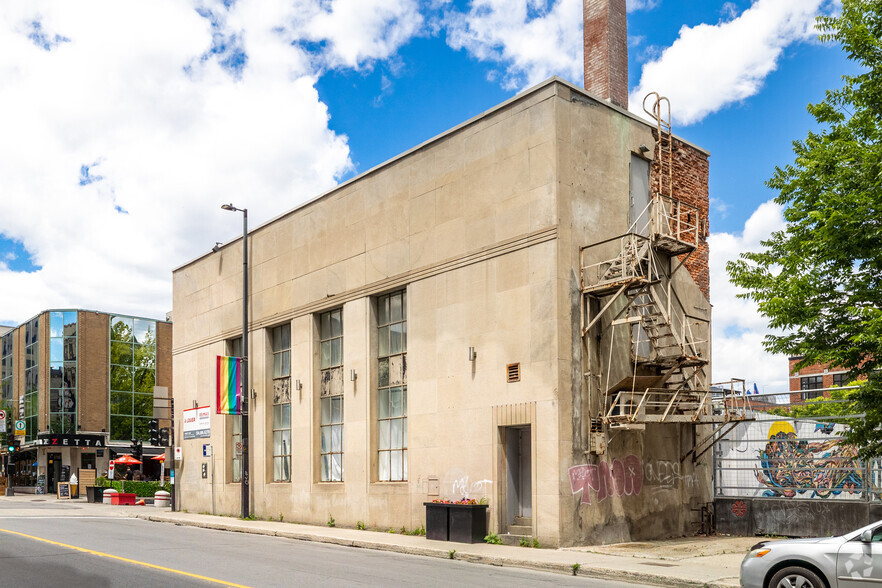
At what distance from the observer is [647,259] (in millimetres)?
19688

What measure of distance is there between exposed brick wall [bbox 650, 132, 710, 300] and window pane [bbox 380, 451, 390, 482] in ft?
32.3

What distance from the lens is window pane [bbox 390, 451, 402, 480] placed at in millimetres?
24078

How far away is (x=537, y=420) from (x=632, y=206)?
630cm

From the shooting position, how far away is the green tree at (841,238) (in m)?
14.1

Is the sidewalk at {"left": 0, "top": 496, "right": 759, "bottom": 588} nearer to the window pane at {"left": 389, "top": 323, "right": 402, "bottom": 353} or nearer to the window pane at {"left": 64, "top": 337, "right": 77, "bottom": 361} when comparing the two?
the window pane at {"left": 389, "top": 323, "right": 402, "bottom": 353}

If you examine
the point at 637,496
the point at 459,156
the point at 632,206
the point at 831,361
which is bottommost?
the point at 637,496

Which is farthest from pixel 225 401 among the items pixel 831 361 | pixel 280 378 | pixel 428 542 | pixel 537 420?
pixel 831 361

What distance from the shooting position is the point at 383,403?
25.0 m

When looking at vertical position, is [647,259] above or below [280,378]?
above

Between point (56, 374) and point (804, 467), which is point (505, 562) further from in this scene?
point (56, 374)

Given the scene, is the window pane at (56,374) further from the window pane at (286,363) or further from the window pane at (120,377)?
the window pane at (286,363)

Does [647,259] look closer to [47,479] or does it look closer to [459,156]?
[459,156]

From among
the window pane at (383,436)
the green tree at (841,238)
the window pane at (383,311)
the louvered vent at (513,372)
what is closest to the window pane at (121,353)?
the window pane at (383,311)

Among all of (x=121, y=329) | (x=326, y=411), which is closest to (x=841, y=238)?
(x=326, y=411)
